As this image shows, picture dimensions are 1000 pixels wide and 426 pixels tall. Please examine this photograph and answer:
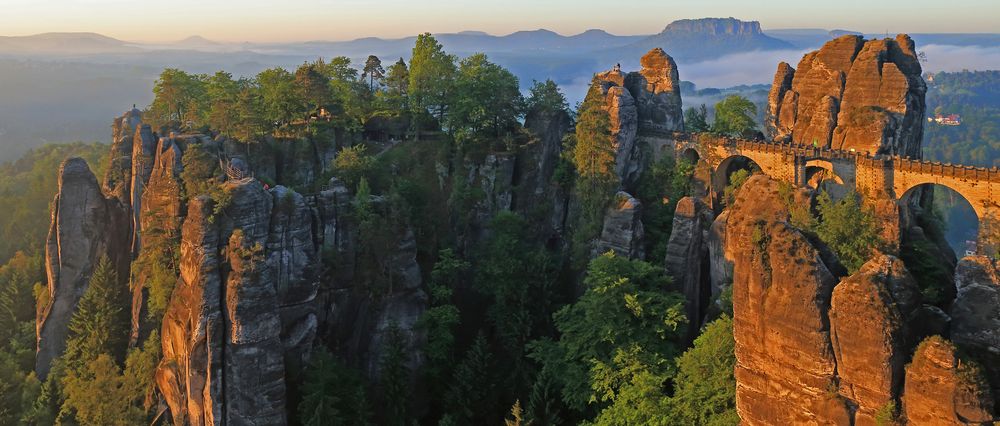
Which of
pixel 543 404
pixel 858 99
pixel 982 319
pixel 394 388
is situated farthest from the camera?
pixel 858 99

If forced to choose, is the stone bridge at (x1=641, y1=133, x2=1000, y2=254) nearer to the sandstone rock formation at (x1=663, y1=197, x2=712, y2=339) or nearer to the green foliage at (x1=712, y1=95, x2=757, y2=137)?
the green foliage at (x1=712, y1=95, x2=757, y2=137)

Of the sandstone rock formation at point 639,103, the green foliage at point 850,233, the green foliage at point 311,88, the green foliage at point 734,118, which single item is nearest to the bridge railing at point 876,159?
the sandstone rock formation at point 639,103

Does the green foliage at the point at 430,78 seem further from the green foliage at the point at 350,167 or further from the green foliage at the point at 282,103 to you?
the green foliage at the point at 350,167

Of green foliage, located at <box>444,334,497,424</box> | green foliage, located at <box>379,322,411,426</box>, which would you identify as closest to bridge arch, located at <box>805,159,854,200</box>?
green foliage, located at <box>444,334,497,424</box>

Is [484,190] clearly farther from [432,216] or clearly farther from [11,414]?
[11,414]

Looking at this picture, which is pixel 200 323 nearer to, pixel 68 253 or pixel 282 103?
pixel 68 253

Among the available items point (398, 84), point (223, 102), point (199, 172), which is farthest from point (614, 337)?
point (398, 84)

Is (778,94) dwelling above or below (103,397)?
above
